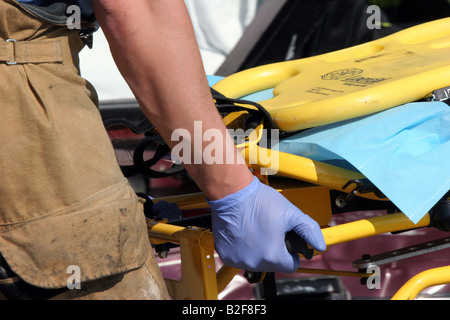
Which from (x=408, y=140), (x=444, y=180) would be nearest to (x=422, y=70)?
(x=408, y=140)

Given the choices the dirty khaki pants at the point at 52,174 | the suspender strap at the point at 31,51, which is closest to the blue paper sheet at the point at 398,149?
the dirty khaki pants at the point at 52,174

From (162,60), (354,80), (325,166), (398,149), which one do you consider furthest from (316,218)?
(162,60)

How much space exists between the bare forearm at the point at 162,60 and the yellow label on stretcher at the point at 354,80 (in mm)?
396

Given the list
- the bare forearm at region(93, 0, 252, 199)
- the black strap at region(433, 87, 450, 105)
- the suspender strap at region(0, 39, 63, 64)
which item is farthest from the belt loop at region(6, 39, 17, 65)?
the black strap at region(433, 87, 450, 105)

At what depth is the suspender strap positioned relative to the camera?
1.23m

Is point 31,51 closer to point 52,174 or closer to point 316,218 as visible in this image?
point 52,174

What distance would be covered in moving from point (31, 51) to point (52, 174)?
25 cm

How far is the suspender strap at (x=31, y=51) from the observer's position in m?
1.23

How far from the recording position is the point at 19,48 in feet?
4.06

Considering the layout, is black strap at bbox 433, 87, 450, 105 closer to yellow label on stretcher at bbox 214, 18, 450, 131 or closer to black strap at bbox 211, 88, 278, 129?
yellow label on stretcher at bbox 214, 18, 450, 131

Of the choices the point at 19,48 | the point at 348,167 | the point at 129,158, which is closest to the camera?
the point at 19,48

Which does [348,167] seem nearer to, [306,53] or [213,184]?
[213,184]

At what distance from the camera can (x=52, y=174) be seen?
1245 mm

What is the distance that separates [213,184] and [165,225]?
377 millimetres
